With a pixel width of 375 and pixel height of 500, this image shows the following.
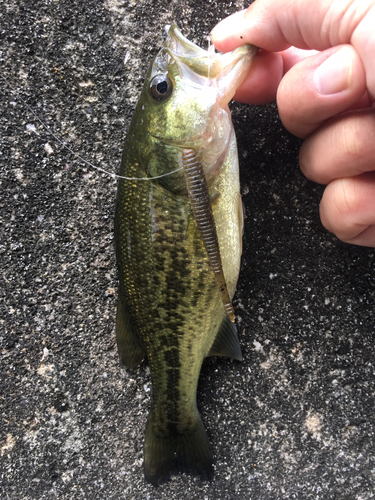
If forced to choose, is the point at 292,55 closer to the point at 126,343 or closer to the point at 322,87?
the point at 322,87

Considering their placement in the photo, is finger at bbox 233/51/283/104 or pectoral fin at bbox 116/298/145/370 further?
pectoral fin at bbox 116/298/145/370

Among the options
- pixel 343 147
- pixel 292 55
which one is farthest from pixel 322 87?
pixel 292 55

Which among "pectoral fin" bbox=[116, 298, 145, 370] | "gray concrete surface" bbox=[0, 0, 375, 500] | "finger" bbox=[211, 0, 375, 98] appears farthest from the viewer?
"gray concrete surface" bbox=[0, 0, 375, 500]

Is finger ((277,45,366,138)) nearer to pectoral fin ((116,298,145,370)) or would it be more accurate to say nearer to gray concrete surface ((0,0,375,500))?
gray concrete surface ((0,0,375,500))

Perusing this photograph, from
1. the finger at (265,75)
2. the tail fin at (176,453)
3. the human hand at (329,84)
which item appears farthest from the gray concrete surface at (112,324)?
the human hand at (329,84)

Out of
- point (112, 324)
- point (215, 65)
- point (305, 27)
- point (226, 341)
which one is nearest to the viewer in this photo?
point (305, 27)

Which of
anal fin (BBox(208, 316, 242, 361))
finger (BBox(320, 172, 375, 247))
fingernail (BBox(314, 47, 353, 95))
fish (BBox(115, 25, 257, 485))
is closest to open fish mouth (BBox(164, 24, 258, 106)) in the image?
fish (BBox(115, 25, 257, 485))

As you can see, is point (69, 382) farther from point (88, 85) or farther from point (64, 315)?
point (88, 85)
